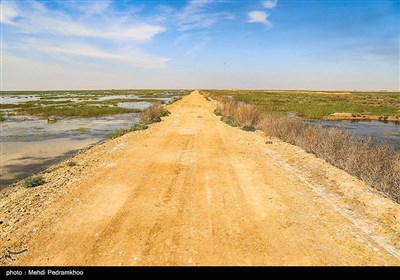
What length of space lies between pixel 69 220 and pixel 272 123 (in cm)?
1371

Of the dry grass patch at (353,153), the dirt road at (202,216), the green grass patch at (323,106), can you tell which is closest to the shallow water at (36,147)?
the dirt road at (202,216)

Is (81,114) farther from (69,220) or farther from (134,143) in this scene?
(69,220)

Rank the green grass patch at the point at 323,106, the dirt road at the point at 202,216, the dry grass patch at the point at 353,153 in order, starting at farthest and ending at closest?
the green grass patch at the point at 323,106 → the dry grass patch at the point at 353,153 → the dirt road at the point at 202,216

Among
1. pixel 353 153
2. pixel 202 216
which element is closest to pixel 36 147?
pixel 202 216

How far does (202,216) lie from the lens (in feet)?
20.7

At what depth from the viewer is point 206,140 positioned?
15188 millimetres

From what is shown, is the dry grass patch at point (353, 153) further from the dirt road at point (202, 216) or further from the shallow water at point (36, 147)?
the shallow water at point (36, 147)

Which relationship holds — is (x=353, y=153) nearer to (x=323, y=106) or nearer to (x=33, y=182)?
(x=33, y=182)

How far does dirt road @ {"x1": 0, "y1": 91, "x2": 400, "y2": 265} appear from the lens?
16.1ft

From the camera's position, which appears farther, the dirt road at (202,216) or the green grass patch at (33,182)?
the green grass patch at (33,182)

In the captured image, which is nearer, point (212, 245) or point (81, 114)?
point (212, 245)

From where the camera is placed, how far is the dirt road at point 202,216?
491cm

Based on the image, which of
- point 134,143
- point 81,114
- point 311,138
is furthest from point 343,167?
point 81,114
